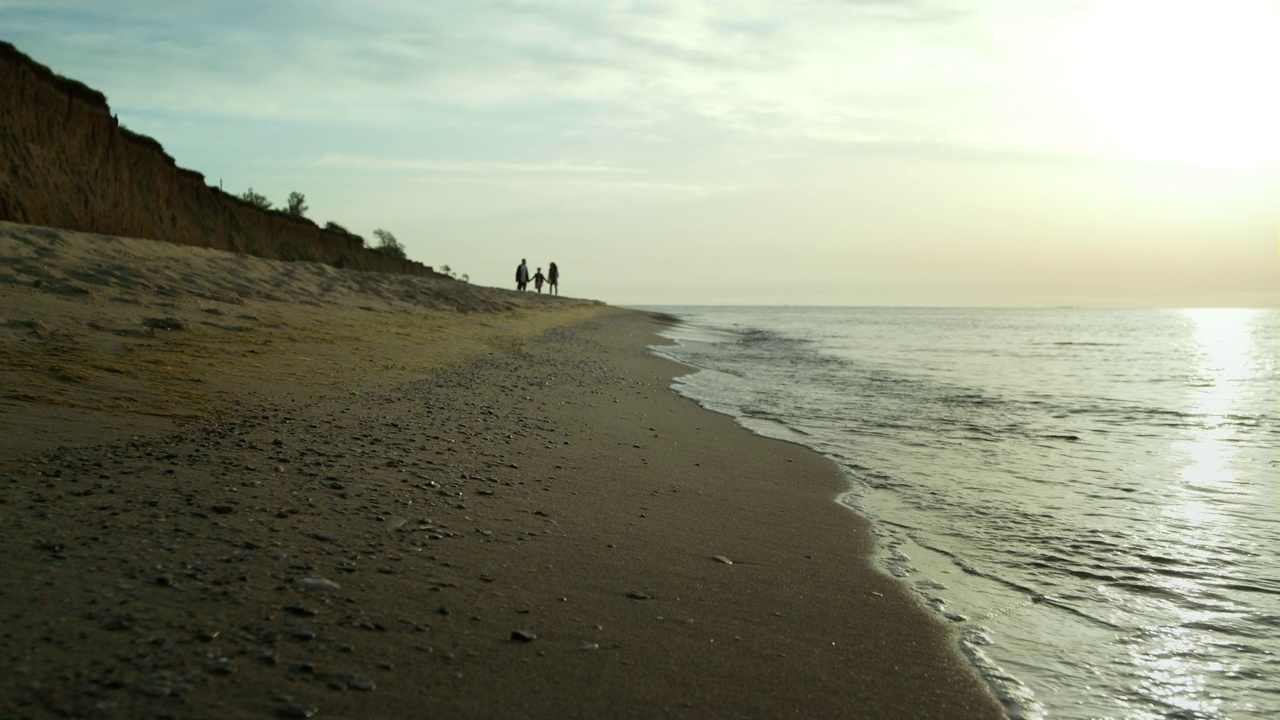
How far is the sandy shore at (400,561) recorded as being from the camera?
2459 mm

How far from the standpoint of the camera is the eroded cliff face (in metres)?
16.5

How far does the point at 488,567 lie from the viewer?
3.54m

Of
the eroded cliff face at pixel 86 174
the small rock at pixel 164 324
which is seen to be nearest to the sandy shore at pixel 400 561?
the small rock at pixel 164 324

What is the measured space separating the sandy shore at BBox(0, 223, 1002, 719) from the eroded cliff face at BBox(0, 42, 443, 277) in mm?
10870

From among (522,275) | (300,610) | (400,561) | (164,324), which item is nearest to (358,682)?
(300,610)

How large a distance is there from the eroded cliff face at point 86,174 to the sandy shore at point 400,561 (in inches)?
428

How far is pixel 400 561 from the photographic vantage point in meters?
3.42

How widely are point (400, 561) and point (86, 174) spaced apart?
20365mm

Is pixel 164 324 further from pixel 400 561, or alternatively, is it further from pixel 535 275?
pixel 535 275

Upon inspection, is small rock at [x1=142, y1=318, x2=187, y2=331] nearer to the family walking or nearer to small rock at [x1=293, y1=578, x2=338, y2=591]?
small rock at [x1=293, y1=578, x2=338, y2=591]

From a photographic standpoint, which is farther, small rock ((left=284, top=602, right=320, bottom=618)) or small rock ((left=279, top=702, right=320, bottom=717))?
small rock ((left=284, top=602, right=320, bottom=618))

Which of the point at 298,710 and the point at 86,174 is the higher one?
the point at 86,174

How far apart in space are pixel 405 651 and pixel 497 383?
695cm

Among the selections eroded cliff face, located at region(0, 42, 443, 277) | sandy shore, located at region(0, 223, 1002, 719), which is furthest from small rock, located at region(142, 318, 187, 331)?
eroded cliff face, located at region(0, 42, 443, 277)
